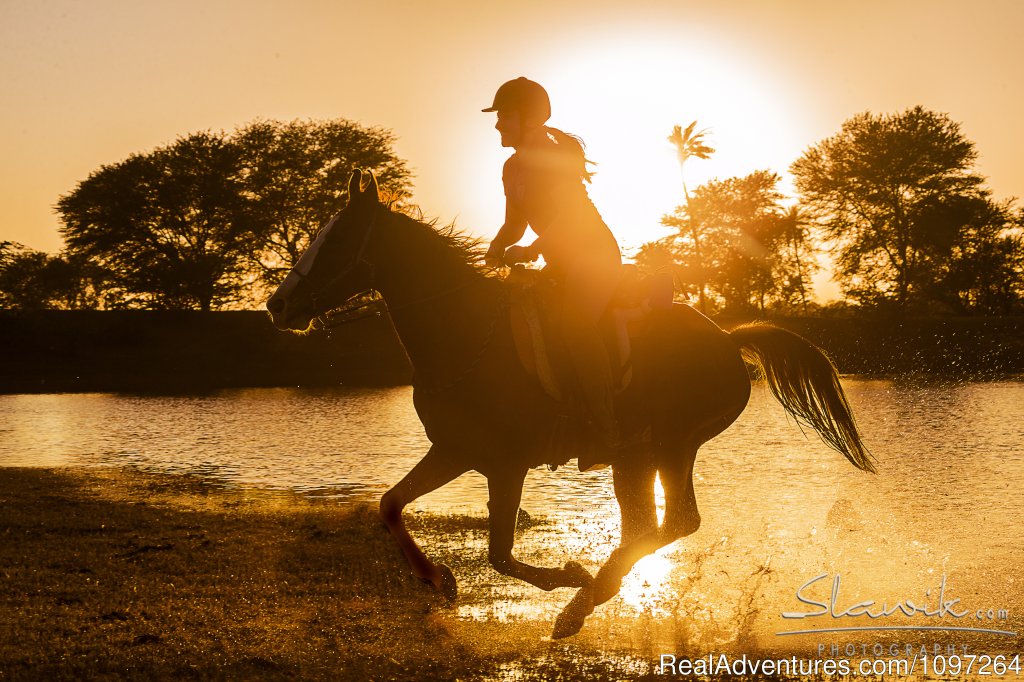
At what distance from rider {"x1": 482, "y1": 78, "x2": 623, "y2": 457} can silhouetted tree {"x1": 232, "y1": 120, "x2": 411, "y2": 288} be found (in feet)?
228

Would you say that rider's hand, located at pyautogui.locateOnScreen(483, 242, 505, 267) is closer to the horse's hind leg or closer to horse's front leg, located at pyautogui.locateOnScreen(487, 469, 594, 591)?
horse's front leg, located at pyautogui.locateOnScreen(487, 469, 594, 591)

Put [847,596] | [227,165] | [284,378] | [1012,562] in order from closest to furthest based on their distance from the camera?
[847,596] → [1012,562] → [284,378] → [227,165]

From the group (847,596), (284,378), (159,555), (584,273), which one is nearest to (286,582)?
(159,555)

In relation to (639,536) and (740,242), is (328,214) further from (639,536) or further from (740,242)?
(639,536)

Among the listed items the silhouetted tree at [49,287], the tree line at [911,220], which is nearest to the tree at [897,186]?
the tree line at [911,220]

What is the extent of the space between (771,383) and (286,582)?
4.68m

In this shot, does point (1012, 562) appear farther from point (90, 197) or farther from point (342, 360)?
point (90, 197)

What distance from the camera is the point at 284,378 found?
Answer: 53656 millimetres

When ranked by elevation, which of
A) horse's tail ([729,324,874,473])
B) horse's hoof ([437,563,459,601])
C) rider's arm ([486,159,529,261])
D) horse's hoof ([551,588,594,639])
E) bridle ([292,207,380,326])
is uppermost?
rider's arm ([486,159,529,261])

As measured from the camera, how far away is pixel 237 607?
27.7ft

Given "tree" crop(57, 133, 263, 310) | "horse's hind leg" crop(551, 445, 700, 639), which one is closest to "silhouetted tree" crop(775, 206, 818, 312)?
"tree" crop(57, 133, 263, 310)

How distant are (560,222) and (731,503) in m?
8.38

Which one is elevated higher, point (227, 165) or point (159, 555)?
point (227, 165)

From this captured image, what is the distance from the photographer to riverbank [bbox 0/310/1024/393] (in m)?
54.1
